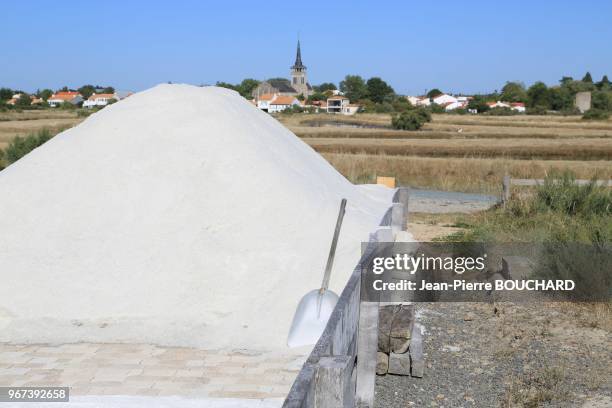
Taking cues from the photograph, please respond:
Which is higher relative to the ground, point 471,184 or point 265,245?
point 265,245

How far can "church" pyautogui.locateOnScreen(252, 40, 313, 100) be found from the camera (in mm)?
105750

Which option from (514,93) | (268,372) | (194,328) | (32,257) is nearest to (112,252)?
(32,257)

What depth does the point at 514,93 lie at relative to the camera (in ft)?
315

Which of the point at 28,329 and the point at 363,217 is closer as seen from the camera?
the point at 28,329

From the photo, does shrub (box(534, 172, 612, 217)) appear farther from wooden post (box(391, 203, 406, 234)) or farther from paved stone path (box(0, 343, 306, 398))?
paved stone path (box(0, 343, 306, 398))

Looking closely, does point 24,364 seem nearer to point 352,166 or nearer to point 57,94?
point 352,166

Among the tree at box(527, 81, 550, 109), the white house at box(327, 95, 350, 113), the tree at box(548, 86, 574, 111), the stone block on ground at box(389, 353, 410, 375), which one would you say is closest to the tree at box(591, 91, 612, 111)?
the tree at box(548, 86, 574, 111)

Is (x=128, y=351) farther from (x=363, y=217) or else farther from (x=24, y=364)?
(x=363, y=217)

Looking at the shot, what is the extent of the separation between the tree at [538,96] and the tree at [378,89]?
24934 mm

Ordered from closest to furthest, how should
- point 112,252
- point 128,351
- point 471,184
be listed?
point 128,351
point 112,252
point 471,184

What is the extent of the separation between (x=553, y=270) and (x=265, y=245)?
351 cm

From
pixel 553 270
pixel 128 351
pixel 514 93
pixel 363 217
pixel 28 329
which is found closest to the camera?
pixel 128 351

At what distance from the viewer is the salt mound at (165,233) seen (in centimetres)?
592

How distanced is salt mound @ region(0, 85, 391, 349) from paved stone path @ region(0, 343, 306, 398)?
223 millimetres
